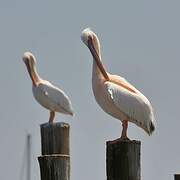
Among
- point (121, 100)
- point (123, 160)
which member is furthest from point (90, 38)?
point (123, 160)

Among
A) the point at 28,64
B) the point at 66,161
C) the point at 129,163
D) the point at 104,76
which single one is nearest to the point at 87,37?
the point at 104,76

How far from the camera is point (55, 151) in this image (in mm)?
9266

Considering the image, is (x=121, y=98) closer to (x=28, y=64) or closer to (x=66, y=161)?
(x=66, y=161)

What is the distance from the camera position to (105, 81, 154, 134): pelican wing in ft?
25.5

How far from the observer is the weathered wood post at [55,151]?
8.02m

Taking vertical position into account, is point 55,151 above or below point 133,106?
below

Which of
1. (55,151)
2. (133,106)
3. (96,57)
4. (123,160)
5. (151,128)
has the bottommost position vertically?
(123,160)

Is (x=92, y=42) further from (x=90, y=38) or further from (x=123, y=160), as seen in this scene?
(x=123, y=160)

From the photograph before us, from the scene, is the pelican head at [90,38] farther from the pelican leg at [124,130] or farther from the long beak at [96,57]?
the pelican leg at [124,130]

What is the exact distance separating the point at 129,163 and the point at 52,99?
551cm

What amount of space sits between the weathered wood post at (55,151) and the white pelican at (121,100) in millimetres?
826

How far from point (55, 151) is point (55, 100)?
2.94 meters

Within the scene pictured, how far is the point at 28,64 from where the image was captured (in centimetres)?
1310

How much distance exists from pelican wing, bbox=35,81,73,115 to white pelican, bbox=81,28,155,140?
408 centimetres
